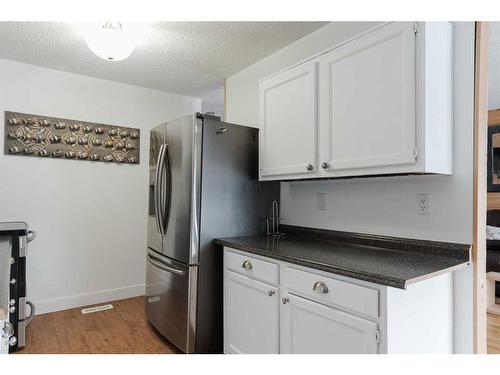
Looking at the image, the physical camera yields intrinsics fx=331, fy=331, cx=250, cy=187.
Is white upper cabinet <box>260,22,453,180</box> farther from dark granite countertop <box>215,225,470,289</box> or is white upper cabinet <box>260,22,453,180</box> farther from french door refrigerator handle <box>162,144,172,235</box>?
french door refrigerator handle <box>162,144,172,235</box>

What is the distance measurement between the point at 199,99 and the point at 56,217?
2.11 metres

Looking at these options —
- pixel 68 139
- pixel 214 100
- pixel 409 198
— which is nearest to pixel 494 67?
pixel 409 198

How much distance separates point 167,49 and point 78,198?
5.55 ft

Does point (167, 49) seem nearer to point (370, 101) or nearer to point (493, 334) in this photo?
point (370, 101)

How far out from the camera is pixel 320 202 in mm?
2383

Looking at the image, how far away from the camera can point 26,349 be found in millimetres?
2373

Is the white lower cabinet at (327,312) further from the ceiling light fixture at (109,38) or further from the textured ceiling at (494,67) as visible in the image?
the textured ceiling at (494,67)

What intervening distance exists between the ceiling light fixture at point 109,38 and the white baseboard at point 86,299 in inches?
91.9

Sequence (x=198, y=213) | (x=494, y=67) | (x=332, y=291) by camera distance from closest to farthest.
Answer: (x=332, y=291) < (x=198, y=213) < (x=494, y=67)

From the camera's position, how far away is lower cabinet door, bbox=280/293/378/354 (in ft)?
4.41

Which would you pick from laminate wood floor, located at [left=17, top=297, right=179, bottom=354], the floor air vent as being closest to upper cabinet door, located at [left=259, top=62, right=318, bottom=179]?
laminate wood floor, located at [left=17, top=297, right=179, bottom=354]
